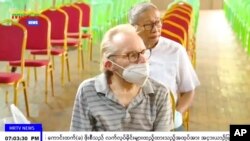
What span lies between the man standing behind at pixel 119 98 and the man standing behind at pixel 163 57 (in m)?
0.68

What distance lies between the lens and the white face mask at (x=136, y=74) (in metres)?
1.75

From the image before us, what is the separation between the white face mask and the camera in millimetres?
1747

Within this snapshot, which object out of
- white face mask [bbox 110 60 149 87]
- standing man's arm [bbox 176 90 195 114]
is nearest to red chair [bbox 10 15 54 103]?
standing man's arm [bbox 176 90 195 114]

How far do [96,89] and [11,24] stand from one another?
2.65 metres

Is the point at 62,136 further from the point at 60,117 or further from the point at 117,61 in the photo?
the point at 60,117

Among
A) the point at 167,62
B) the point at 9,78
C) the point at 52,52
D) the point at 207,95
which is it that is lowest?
the point at 207,95

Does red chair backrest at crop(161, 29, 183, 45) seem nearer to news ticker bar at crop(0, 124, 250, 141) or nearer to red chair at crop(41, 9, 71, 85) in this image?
news ticker bar at crop(0, 124, 250, 141)

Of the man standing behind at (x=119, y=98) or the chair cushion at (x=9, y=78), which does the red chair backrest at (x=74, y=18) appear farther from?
the man standing behind at (x=119, y=98)

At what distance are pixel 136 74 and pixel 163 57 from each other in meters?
0.93

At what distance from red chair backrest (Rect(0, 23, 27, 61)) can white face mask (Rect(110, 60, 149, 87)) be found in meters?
2.55

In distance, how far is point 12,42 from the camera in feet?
14.0

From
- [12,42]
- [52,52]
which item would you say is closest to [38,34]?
[52,52]

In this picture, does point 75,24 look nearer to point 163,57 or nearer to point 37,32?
point 37,32

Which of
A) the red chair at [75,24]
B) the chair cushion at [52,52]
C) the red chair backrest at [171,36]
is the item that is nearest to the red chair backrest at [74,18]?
the red chair at [75,24]
